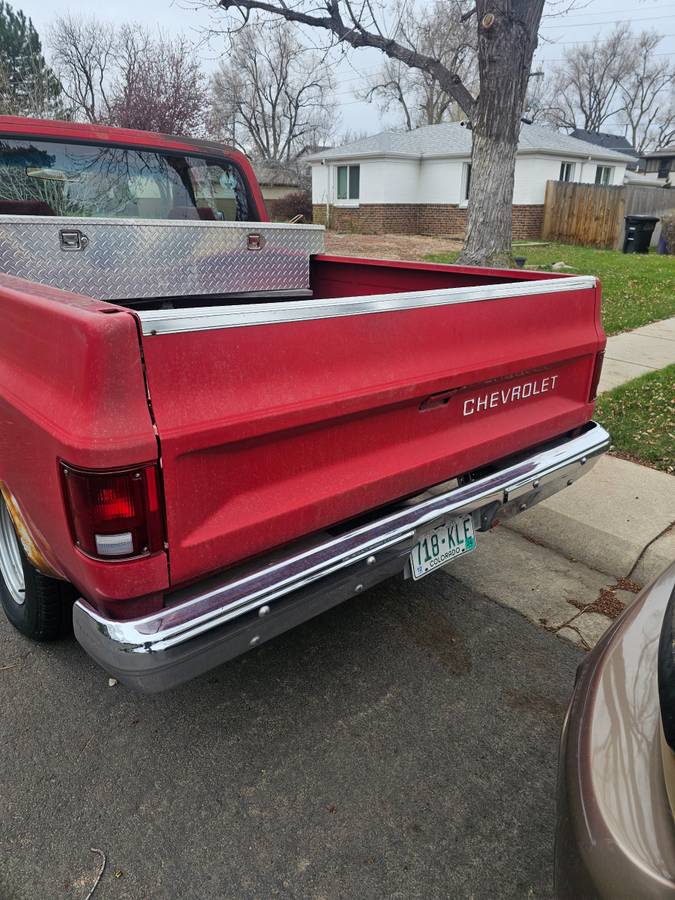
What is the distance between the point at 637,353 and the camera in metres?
7.45

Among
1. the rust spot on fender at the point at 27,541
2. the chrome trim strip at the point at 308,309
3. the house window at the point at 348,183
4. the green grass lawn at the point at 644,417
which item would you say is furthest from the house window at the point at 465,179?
the rust spot on fender at the point at 27,541

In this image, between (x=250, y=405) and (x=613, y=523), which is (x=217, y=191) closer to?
(x=250, y=405)

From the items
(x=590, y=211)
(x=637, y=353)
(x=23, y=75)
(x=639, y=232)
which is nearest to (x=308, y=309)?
(x=637, y=353)

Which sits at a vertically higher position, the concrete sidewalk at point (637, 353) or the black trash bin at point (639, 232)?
the black trash bin at point (639, 232)

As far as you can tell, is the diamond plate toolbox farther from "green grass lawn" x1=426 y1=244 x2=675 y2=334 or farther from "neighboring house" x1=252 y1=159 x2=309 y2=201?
"neighboring house" x1=252 y1=159 x2=309 y2=201

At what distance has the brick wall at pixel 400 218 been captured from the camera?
2570 centimetres

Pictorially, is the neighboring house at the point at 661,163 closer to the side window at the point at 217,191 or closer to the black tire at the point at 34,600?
the side window at the point at 217,191

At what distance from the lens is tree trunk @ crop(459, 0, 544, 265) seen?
31.3 feet

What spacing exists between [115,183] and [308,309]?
2.56m

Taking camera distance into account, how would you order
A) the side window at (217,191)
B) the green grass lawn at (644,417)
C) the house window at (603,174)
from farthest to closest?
1. the house window at (603,174)
2. the green grass lawn at (644,417)
3. the side window at (217,191)

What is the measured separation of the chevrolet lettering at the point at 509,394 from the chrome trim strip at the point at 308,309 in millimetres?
383

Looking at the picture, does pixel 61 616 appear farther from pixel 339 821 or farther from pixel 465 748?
pixel 465 748

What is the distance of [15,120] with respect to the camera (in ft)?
11.8

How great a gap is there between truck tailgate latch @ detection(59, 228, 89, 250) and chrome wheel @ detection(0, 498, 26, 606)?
4.06ft
